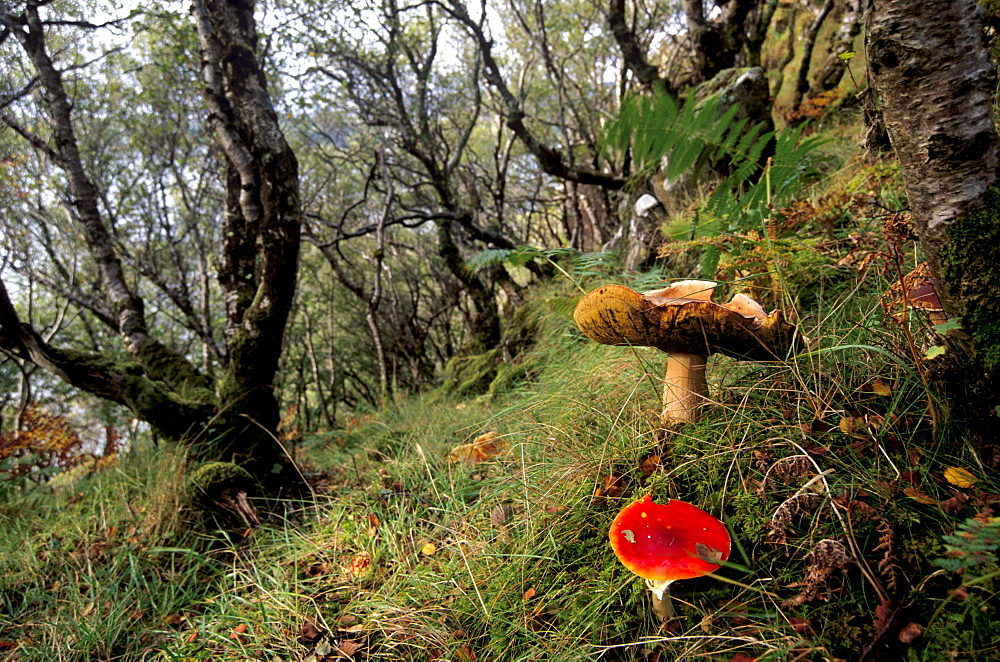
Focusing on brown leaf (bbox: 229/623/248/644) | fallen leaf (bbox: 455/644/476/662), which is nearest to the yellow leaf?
fallen leaf (bbox: 455/644/476/662)

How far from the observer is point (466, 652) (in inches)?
63.4

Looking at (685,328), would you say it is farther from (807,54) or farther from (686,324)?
(807,54)

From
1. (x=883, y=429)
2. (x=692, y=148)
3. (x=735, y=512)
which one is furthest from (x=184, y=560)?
(x=692, y=148)

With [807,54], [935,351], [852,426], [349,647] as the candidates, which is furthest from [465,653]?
[807,54]

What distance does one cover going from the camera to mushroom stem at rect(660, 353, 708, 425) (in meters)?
1.82

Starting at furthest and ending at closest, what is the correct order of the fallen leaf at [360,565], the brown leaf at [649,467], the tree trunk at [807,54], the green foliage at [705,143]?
the tree trunk at [807,54]
the green foliage at [705,143]
the fallen leaf at [360,565]
the brown leaf at [649,467]

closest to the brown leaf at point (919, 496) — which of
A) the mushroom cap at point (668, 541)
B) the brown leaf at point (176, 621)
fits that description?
the mushroom cap at point (668, 541)

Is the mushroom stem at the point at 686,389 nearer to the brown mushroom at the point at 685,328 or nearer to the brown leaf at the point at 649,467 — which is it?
the brown mushroom at the point at 685,328

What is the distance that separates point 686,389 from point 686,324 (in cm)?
38

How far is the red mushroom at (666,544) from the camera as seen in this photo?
1.23 m

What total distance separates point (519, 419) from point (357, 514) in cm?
106

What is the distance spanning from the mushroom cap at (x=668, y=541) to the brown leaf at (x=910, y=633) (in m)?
0.39

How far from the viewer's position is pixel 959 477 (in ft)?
4.10

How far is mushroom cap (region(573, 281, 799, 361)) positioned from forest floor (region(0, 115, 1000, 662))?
15 cm
